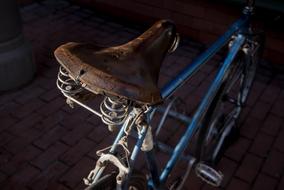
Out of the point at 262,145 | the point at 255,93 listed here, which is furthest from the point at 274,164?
the point at 255,93

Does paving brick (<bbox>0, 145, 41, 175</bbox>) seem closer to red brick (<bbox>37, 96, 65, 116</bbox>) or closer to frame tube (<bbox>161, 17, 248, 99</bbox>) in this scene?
red brick (<bbox>37, 96, 65, 116</bbox>)

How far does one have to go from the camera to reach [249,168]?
2.97 meters

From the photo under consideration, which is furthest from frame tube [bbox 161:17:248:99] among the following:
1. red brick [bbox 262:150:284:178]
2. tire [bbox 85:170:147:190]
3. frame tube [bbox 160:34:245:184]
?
red brick [bbox 262:150:284:178]

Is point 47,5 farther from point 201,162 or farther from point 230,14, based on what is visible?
point 201,162

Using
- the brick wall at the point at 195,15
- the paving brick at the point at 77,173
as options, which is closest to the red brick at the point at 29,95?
the paving brick at the point at 77,173

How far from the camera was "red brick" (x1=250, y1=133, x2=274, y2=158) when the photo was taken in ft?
10.3

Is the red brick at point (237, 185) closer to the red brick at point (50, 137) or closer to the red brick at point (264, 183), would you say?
the red brick at point (264, 183)

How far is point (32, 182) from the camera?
281cm

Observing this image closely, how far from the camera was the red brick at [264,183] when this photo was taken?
2.82 meters

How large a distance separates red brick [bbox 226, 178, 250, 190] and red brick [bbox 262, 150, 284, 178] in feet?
0.81

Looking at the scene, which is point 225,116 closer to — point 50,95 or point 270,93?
point 270,93

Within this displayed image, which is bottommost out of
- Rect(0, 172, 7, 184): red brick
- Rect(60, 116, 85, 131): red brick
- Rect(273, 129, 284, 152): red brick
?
Rect(0, 172, 7, 184): red brick

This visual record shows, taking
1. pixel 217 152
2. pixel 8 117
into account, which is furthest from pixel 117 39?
pixel 217 152

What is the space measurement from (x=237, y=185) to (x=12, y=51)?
2.53 m
